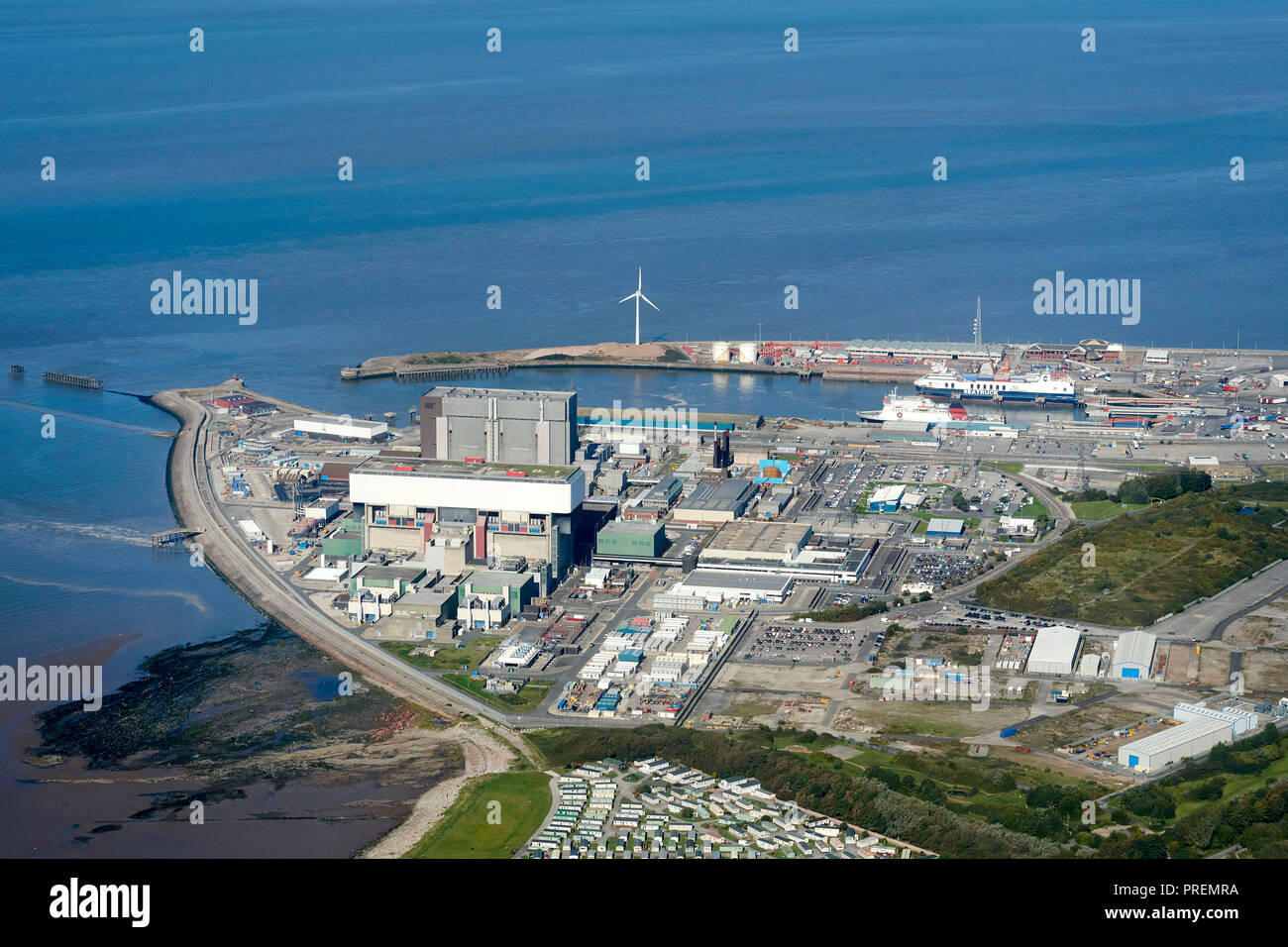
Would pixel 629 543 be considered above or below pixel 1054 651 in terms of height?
above

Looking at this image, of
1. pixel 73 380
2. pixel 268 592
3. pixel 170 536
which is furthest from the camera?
pixel 73 380

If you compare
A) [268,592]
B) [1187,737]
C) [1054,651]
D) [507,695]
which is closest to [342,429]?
[268,592]

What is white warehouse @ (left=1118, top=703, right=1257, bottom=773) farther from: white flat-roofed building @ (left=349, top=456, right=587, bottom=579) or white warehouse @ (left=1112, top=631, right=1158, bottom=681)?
white flat-roofed building @ (left=349, top=456, right=587, bottom=579)

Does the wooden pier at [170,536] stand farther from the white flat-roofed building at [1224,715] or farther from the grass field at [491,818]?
the white flat-roofed building at [1224,715]

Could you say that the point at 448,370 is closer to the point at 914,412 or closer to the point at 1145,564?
the point at 914,412

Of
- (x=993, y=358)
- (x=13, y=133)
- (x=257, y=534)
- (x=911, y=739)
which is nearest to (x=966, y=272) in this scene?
(x=993, y=358)

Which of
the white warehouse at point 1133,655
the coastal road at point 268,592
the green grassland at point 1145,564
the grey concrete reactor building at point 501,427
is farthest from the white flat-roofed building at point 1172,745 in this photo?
the grey concrete reactor building at point 501,427
